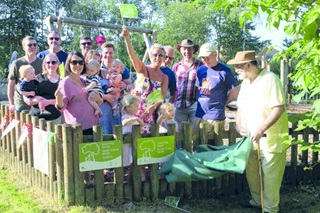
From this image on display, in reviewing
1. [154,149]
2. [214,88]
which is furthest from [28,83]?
[214,88]

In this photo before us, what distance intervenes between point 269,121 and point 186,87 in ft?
5.85

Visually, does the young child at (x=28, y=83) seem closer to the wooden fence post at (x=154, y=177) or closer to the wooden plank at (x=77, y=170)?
the wooden plank at (x=77, y=170)

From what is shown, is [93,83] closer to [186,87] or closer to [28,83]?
[28,83]

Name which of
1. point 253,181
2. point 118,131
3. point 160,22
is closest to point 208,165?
point 253,181

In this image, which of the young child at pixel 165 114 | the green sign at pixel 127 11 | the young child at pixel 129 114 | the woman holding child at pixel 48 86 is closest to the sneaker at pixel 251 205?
the young child at pixel 165 114

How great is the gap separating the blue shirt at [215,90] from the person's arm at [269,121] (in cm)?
115

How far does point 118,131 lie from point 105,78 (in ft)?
4.10

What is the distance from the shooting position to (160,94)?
464 centimetres

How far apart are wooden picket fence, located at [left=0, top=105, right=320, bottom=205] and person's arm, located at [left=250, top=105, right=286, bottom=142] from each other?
2.54 feet

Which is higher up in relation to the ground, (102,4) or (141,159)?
(102,4)

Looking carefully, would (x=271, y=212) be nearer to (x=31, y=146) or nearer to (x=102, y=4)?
(x=31, y=146)

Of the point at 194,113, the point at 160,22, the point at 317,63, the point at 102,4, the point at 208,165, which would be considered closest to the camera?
the point at 317,63

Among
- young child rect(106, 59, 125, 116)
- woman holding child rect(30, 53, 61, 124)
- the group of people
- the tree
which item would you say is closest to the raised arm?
the group of people

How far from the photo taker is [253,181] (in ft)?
13.8
